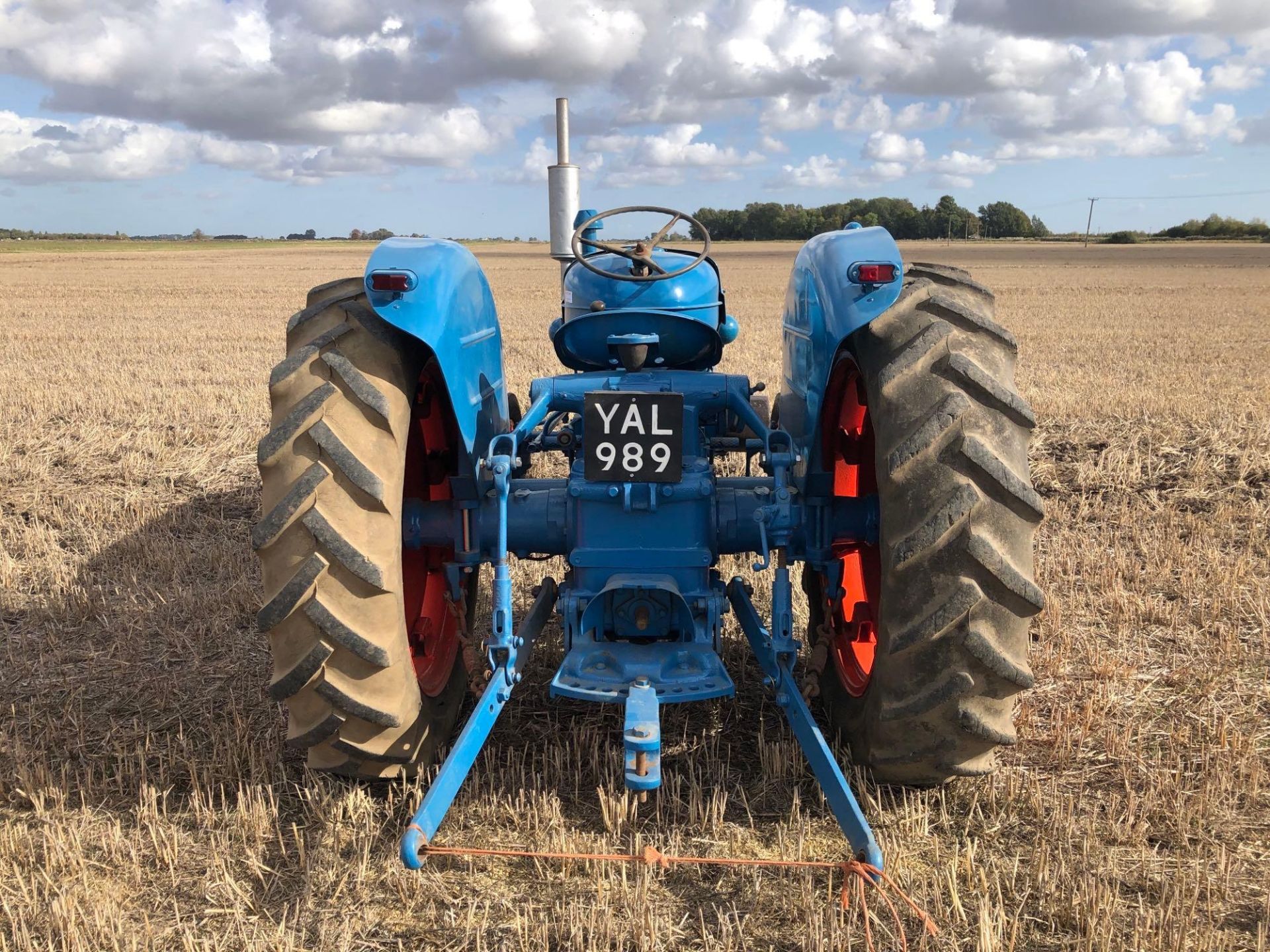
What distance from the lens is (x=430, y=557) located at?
12.3ft

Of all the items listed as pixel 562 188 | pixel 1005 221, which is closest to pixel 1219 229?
pixel 1005 221

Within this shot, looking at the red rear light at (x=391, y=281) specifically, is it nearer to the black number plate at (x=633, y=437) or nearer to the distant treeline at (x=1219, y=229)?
the black number plate at (x=633, y=437)

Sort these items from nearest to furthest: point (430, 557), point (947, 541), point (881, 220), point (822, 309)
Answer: point (947, 541) → point (822, 309) → point (430, 557) → point (881, 220)

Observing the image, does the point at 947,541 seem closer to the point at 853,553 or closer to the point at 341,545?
the point at 853,553

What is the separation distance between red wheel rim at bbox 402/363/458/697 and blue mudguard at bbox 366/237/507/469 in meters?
0.19

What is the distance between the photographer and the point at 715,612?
312 centimetres

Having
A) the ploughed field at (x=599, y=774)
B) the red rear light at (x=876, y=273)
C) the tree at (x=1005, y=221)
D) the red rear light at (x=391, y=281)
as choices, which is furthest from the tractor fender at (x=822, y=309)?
the tree at (x=1005, y=221)

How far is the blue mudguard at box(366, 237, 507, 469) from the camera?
2883 mm

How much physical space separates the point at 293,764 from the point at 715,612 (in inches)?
58.5

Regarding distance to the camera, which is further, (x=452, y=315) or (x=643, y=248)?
(x=643, y=248)

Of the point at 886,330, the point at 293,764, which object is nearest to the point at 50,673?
the point at 293,764

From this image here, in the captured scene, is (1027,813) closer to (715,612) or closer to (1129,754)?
(1129,754)

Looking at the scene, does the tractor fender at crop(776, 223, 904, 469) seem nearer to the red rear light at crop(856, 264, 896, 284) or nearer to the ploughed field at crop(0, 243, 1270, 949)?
the red rear light at crop(856, 264, 896, 284)

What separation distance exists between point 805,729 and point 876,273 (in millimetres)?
1249
